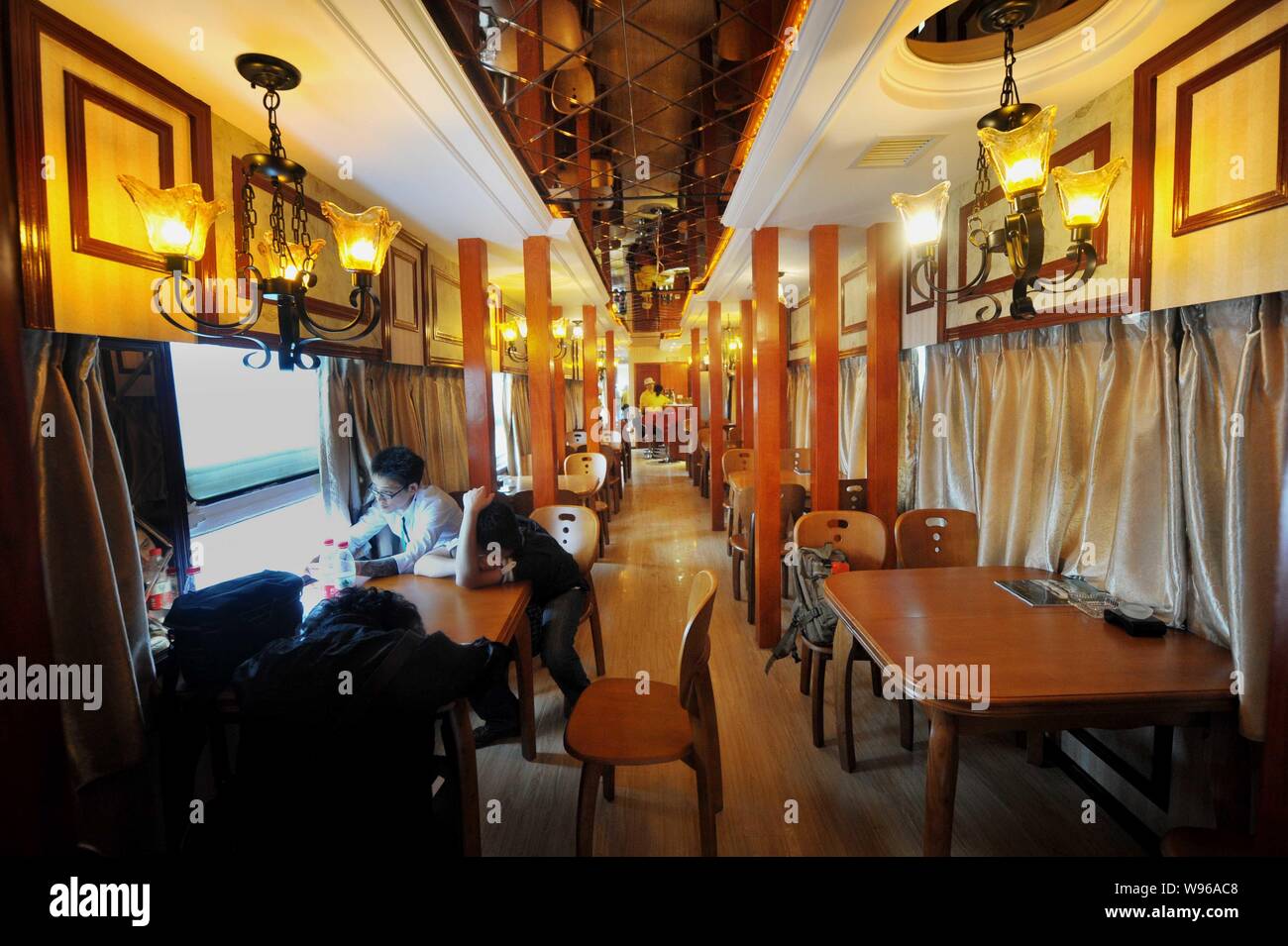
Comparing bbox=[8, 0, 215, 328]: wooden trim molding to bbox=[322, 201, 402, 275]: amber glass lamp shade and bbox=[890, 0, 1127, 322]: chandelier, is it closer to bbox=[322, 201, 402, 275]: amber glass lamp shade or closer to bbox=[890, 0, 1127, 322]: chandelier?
bbox=[322, 201, 402, 275]: amber glass lamp shade

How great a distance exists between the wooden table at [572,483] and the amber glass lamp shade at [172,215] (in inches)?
140

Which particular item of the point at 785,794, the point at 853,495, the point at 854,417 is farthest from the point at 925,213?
the point at 854,417

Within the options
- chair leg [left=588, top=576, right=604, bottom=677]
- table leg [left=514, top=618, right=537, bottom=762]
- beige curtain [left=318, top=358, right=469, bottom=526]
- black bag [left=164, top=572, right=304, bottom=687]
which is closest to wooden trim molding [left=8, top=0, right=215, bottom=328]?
black bag [left=164, top=572, right=304, bottom=687]

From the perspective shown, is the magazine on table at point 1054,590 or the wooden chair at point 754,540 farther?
the wooden chair at point 754,540

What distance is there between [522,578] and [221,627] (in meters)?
1.09

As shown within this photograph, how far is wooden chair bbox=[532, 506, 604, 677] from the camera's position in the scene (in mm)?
2898

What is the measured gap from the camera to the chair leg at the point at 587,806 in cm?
156

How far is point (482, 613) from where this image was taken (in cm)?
200

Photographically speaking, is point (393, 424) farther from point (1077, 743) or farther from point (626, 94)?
point (1077, 743)

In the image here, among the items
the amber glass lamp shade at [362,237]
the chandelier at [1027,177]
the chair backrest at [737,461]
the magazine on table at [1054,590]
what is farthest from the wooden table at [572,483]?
the chandelier at [1027,177]

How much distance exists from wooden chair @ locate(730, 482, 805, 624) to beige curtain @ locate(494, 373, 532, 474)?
3.33 metres

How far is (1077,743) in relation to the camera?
2.21m

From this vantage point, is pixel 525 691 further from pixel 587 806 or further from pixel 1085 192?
pixel 1085 192

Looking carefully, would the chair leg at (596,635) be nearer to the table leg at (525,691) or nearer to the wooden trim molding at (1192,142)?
the table leg at (525,691)
